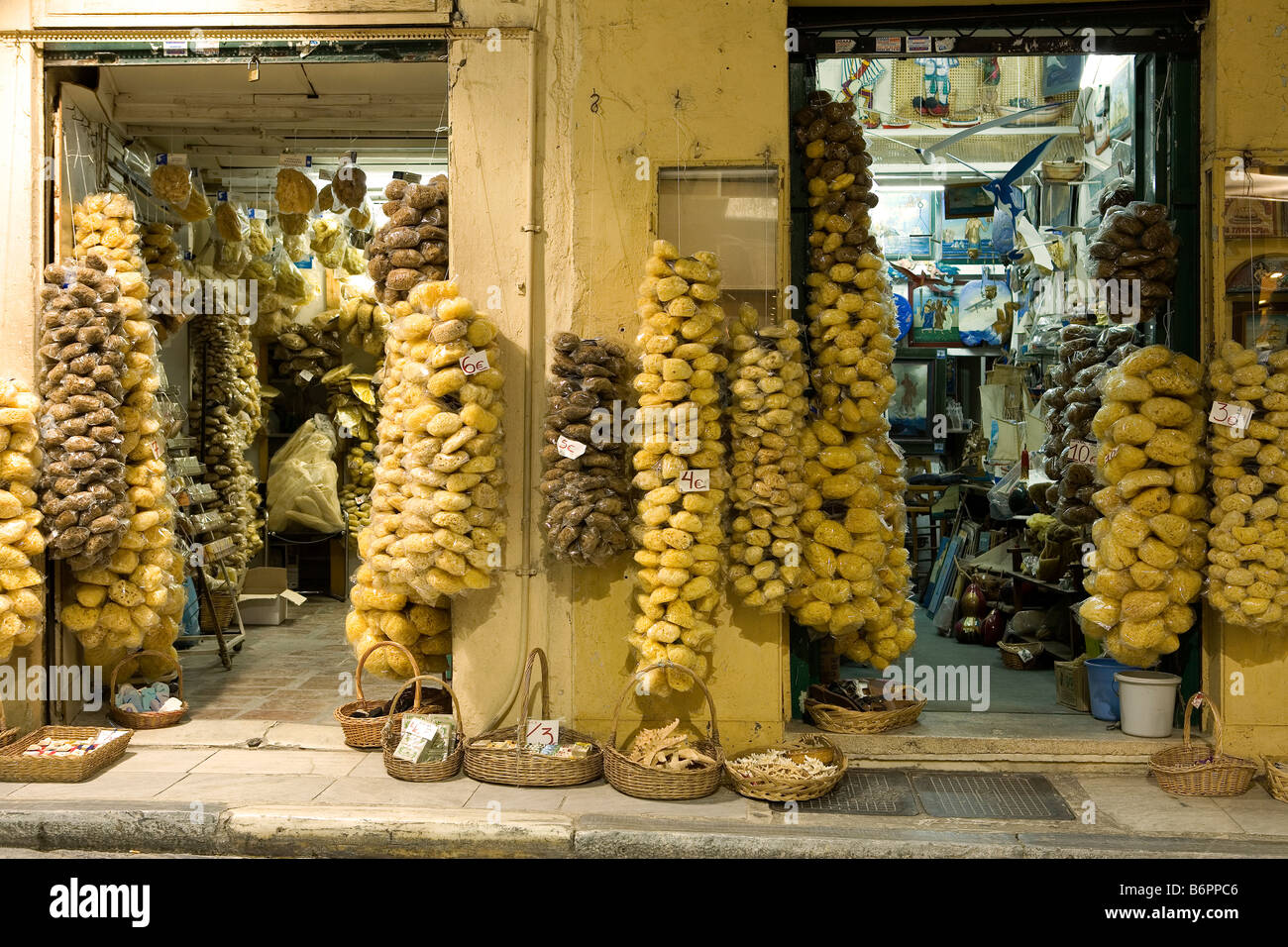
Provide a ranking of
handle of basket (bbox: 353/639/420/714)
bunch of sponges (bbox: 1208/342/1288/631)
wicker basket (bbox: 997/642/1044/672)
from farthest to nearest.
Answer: wicker basket (bbox: 997/642/1044/672) < handle of basket (bbox: 353/639/420/714) < bunch of sponges (bbox: 1208/342/1288/631)

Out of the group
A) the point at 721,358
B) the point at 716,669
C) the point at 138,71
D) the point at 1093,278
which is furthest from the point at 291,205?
the point at 1093,278

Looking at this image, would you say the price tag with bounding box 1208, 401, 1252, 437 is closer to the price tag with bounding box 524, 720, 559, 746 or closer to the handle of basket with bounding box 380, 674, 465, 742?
the price tag with bounding box 524, 720, 559, 746

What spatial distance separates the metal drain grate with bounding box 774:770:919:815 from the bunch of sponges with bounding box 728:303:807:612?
3.27ft

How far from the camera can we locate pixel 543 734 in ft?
18.4

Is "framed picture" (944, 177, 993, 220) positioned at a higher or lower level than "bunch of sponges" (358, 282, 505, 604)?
higher

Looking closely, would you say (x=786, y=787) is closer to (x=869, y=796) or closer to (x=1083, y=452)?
(x=869, y=796)

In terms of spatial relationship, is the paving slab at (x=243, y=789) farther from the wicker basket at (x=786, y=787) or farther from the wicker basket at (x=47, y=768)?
the wicker basket at (x=786, y=787)

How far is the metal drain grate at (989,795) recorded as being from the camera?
5.21m

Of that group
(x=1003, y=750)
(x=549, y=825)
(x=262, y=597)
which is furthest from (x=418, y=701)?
(x=262, y=597)

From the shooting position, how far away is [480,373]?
5.57 m

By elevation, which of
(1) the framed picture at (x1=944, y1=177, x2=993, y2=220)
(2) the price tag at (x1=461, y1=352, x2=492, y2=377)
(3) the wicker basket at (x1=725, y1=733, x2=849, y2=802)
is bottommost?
(3) the wicker basket at (x1=725, y1=733, x2=849, y2=802)

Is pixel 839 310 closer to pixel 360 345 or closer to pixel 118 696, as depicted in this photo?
pixel 118 696

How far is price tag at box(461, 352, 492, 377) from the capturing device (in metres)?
5.49

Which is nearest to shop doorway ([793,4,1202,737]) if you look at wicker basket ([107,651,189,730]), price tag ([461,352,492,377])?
price tag ([461,352,492,377])
